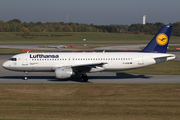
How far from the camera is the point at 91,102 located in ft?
62.3

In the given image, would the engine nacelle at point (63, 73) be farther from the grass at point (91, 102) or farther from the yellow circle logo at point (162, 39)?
the yellow circle logo at point (162, 39)

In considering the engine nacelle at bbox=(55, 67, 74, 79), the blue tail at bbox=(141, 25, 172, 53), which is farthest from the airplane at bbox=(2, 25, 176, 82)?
the engine nacelle at bbox=(55, 67, 74, 79)

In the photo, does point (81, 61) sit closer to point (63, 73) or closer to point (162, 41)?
point (63, 73)

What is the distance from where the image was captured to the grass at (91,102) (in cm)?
1570

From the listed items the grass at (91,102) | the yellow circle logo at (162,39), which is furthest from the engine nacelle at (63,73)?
the yellow circle logo at (162,39)

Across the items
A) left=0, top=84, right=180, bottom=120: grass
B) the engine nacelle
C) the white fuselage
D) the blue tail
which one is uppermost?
the blue tail

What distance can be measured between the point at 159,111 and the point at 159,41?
15.4m

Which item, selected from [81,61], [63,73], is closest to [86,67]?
[81,61]

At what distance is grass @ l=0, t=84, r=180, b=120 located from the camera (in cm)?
1570

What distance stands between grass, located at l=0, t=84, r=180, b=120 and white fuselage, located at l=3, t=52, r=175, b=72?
4492 mm

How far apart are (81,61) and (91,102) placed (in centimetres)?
1107

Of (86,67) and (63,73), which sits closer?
(63,73)

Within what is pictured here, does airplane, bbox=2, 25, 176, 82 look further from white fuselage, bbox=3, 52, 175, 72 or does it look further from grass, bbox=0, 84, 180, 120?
grass, bbox=0, 84, 180, 120

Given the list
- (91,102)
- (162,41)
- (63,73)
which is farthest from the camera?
(162,41)
